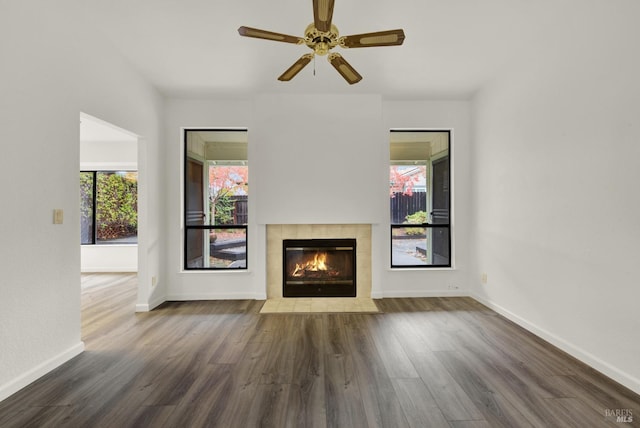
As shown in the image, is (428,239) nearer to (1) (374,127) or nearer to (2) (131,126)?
(1) (374,127)

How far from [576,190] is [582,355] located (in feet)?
4.46

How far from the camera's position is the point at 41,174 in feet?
7.31

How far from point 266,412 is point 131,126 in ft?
10.5

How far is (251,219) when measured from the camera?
165 inches

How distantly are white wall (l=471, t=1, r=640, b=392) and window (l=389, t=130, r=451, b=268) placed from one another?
85 centimetres

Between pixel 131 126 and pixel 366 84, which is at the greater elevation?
pixel 366 84

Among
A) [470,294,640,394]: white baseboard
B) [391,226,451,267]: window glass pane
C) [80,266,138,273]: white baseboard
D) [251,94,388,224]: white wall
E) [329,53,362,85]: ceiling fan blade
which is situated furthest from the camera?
[80,266,138,273]: white baseboard

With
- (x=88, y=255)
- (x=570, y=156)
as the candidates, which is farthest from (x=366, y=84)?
(x=88, y=255)

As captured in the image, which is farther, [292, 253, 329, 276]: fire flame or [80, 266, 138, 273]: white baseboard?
[80, 266, 138, 273]: white baseboard

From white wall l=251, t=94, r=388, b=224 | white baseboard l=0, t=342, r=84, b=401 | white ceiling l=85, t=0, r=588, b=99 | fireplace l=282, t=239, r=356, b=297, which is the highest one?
white ceiling l=85, t=0, r=588, b=99

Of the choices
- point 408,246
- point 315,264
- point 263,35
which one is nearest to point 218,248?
point 315,264

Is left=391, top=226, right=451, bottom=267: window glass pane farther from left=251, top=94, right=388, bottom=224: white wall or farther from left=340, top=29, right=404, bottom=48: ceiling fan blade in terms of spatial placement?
left=340, top=29, right=404, bottom=48: ceiling fan blade

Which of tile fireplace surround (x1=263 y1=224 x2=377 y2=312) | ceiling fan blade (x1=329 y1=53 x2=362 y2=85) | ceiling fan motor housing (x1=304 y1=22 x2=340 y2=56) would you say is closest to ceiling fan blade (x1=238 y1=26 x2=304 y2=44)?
ceiling fan motor housing (x1=304 y1=22 x2=340 y2=56)

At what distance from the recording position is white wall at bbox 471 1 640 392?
210 cm
